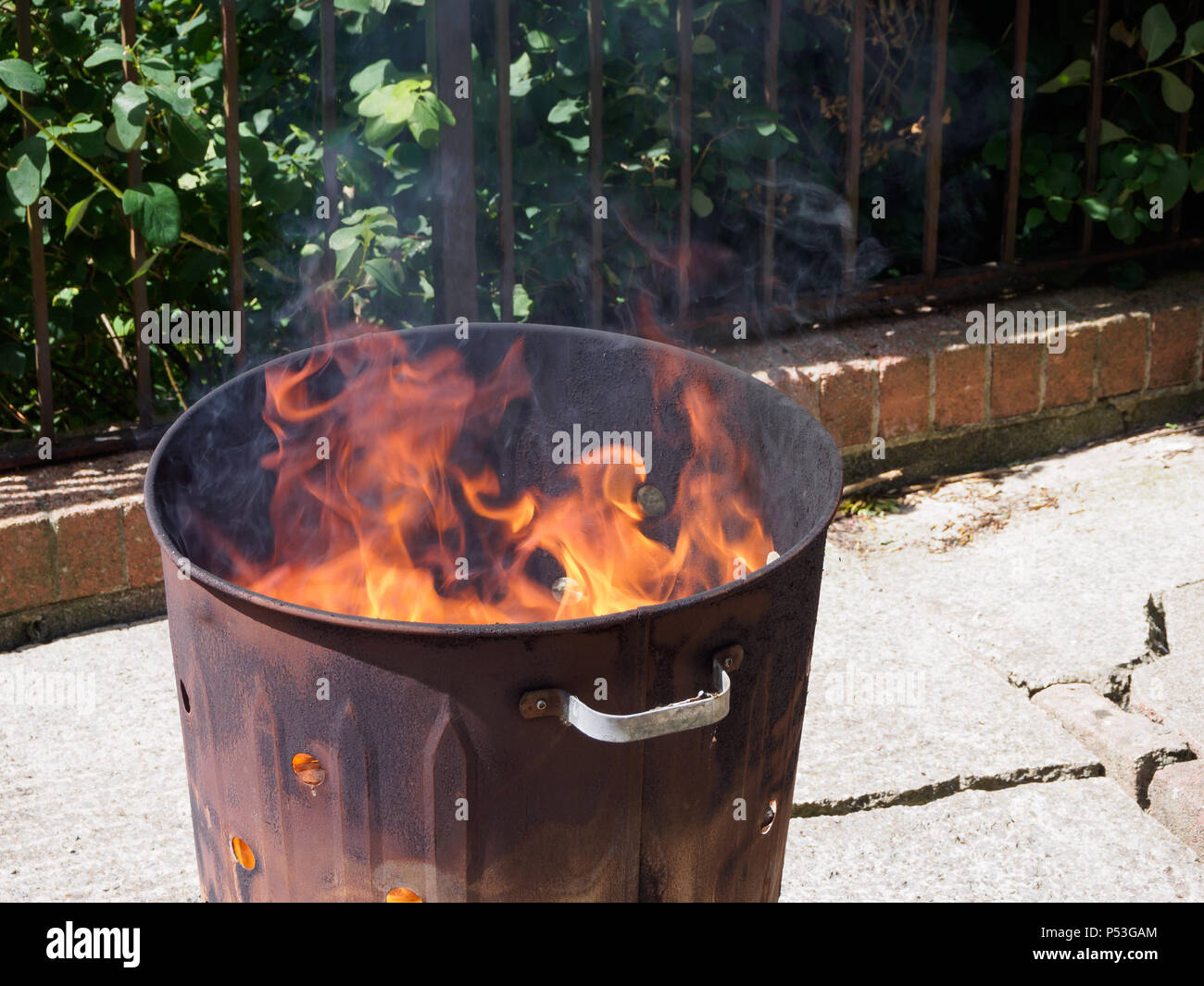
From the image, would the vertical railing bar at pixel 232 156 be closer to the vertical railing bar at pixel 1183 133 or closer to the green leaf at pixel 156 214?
the green leaf at pixel 156 214

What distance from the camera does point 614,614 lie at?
5.18 ft

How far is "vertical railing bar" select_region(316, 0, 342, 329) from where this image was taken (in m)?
3.08

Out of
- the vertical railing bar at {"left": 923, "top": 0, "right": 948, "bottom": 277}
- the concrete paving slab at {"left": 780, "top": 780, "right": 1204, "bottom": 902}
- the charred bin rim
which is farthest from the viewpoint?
the vertical railing bar at {"left": 923, "top": 0, "right": 948, "bottom": 277}

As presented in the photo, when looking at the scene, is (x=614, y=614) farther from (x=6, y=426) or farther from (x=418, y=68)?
(x=6, y=426)

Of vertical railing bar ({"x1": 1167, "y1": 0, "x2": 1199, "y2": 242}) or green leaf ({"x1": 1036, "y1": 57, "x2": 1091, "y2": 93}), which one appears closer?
green leaf ({"x1": 1036, "y1": 57, "x2": 1091, "y2": 93})

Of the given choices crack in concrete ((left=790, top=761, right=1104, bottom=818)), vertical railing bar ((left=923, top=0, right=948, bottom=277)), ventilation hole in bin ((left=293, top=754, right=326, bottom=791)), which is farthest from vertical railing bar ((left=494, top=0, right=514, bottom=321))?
ventilation hole in bin ((left=293, top=754, right=326, bottom=791))

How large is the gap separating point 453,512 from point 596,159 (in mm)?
1266

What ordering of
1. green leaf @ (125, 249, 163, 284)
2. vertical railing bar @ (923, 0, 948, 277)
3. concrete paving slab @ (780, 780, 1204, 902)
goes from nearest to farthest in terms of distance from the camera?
concrete paving slab @ (780, 780, 1204, 902) → green leaf @ (125, 249, 163, 284) → vertical railing bar @ (923, 0, 948, 277)

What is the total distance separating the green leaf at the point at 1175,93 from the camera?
3.84 meters

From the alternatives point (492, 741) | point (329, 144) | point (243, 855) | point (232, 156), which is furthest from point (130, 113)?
point (492, 741)

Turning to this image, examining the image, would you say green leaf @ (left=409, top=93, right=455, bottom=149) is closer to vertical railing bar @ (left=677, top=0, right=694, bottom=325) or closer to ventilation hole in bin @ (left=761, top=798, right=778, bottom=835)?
vertical railing bar @ (left=677, top=0, right=694, bottom=325)

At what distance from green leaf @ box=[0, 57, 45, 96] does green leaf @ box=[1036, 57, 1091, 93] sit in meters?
2.75

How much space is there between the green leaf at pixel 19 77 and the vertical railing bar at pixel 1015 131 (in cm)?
256
